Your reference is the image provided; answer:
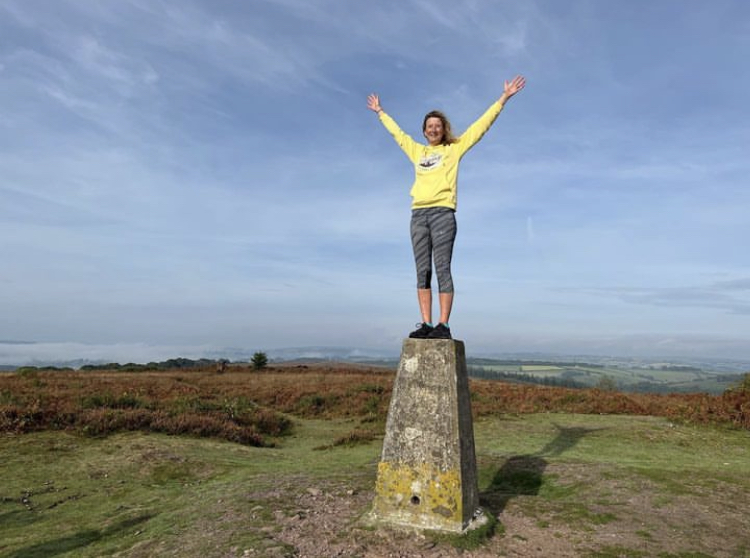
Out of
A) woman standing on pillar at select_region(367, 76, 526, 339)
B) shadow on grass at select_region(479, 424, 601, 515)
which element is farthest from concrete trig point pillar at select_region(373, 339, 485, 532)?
shadow on grass at select_region(479, 424, 601, 515)

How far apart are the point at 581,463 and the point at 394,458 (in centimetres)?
533

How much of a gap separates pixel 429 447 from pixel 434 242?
104 inches

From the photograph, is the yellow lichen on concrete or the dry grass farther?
the dry grass

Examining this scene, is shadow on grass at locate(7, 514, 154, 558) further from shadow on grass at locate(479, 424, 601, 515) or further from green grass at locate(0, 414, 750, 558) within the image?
shadow on grass at locate(479, 424, 601, 515)

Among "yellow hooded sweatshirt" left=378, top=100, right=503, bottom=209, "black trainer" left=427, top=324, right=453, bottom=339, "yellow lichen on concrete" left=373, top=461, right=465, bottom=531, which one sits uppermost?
"yellow hooded sweatshirt" left=378, top=100, right=503, bottom=209

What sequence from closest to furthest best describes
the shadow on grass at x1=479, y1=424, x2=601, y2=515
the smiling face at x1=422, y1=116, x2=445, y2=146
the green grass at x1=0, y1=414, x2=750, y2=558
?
the green grass at x1=0, y1=414, x2=750, y2=558, the smiling face at x1=422, y1=116, x2=445, y2=146, the shadow on grass at x1=479, y1=424, x2=601, y2=515

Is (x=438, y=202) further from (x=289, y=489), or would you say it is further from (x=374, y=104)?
(x=289, y=489)

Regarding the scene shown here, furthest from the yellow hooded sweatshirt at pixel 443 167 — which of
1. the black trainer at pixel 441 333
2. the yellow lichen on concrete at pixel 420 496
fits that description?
the yellow lichen on concrete at pixel 420 496

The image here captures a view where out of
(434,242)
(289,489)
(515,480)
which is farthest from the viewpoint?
(515,480)

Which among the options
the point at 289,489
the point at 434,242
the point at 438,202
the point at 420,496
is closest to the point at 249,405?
the point at 289,489

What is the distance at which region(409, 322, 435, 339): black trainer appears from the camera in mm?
6539

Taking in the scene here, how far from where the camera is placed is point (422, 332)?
259 inches

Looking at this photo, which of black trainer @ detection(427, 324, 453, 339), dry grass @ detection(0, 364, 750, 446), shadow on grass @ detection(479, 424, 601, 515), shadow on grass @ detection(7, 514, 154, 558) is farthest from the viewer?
dry grass @ detection(0, 364, 750, 446)

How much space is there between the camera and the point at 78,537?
688cm
